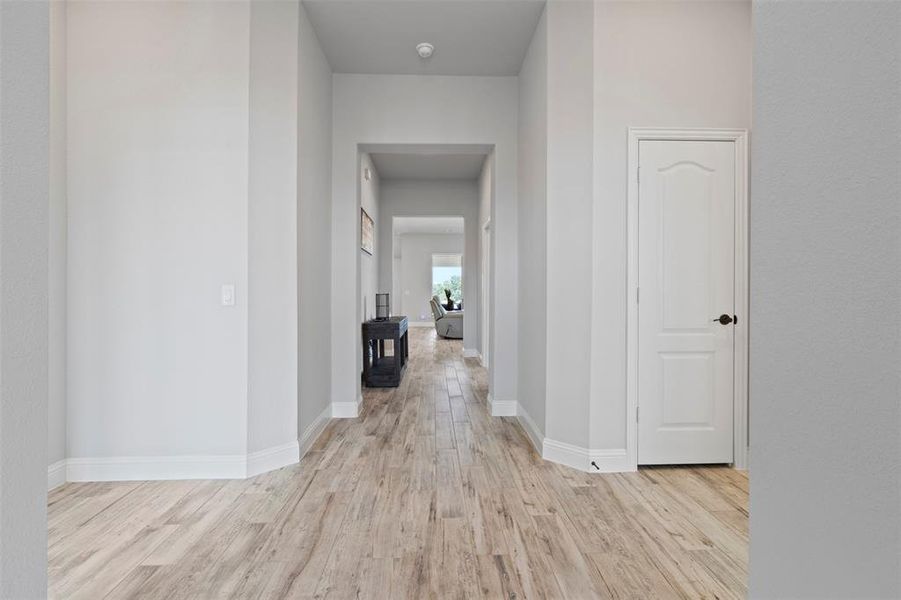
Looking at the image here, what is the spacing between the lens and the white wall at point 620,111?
294cm

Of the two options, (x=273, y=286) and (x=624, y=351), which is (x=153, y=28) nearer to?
(x=273, y=286)

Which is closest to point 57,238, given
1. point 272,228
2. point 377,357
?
point 272,228

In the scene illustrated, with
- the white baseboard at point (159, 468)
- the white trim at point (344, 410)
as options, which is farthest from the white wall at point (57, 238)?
the white trim at point (344, 410)

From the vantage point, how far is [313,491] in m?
2.64

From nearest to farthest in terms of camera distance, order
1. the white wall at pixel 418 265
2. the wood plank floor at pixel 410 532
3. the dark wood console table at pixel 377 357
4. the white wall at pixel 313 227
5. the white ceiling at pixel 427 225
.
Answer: the wood plank floor at pixel 410 532 → the white wall at pixel 313 227 → the dark wood console table at pixel 377 357 → the white ceiling at pixel 427 225 → the white wall at pixel 418 265

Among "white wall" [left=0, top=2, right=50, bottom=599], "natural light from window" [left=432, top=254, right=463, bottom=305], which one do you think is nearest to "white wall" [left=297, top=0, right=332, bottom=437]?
"white wall" [left=0, top=2, right=50, bottom=599]

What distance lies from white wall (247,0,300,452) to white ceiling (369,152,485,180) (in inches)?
125

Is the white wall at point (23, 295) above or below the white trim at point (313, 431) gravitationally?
above

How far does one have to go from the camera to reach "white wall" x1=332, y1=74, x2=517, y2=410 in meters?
4.23

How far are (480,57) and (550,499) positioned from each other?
10.9 feet

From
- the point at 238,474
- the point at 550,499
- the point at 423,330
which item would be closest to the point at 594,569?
the point at 550,499

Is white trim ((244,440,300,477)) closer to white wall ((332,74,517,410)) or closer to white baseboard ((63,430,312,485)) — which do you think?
white baseboard ((63,430,312,485))

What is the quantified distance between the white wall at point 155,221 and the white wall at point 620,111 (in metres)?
2.11

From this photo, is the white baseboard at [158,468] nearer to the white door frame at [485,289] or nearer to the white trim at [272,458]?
the white trim at [272,458]
